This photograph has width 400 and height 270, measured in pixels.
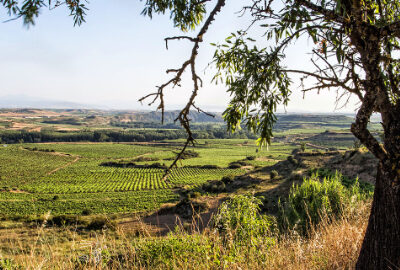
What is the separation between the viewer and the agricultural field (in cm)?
5607

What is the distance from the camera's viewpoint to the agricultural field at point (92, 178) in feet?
184

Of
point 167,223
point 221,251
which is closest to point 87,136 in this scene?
point 167,223

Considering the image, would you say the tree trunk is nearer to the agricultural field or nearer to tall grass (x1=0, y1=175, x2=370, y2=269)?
tall grass (x1=0, y1=175, x2=370, y2=269)

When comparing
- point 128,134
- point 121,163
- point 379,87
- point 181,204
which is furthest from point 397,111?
point 128,134

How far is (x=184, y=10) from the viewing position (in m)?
4.40

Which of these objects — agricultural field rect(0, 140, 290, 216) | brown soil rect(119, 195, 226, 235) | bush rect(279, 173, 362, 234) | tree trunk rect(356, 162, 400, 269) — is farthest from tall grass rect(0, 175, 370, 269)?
agricultural field rect(0, 140, 290, 216)

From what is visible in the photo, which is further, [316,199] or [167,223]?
[167,223]

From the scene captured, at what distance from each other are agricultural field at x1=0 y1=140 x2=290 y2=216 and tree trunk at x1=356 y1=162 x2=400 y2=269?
932 inches

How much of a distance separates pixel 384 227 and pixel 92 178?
311 ft

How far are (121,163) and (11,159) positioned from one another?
49479 millimetres

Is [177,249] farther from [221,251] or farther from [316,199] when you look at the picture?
[316,199]

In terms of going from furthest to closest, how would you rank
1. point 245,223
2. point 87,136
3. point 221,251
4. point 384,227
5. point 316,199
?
point 87,136 < point 316,199 < point 245,223 < point 221,251 < point 384,227

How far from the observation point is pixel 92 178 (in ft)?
287

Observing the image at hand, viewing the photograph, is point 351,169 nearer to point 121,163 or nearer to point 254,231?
point 254,231
